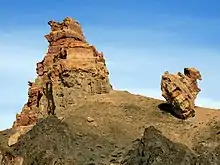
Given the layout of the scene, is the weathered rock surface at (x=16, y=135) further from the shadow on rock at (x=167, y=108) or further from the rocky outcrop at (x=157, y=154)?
the shadow on rock at (x=167, y=108)

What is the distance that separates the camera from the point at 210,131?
105m

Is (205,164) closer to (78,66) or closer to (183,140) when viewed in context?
(183,140)

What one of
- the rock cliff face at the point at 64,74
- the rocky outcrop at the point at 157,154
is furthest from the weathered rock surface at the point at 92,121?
the rocky outcrop at the point at 157,154

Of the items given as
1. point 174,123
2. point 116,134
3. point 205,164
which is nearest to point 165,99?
point 174,123

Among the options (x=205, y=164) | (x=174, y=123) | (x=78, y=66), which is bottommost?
(x=205, y=164)

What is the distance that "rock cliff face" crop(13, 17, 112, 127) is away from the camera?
11812cm

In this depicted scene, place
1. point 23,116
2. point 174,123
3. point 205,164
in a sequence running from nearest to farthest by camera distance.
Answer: point 205,164 < point 174,123 < point 23,116

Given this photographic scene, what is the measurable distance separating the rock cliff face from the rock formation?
42.7 feet

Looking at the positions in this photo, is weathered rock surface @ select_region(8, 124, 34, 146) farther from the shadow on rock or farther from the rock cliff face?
the shadow on rock

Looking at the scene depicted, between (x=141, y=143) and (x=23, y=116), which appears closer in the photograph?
(x=141, y=143)

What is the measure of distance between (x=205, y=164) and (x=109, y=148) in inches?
610

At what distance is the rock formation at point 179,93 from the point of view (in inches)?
4392

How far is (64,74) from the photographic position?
118312 millimetres

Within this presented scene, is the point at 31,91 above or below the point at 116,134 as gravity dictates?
above
